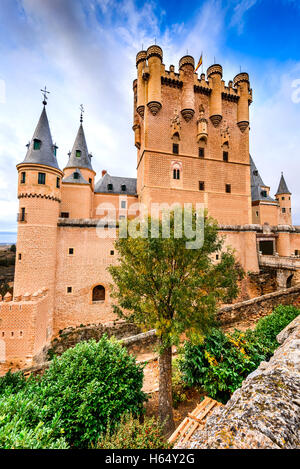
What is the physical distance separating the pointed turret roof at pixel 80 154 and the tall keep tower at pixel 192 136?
669cm

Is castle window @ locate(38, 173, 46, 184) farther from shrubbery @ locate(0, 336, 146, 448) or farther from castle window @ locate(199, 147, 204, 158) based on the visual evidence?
castle window @ locate(199, 147, 204, 158)

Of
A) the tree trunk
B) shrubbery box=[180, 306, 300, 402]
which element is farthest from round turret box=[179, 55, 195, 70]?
the tree trunk

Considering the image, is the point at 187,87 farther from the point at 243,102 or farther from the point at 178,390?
the point at 178,390

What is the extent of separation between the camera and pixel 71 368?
5.07 meters

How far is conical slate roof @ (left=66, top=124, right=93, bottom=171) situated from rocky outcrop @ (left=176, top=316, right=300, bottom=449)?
2337 cm

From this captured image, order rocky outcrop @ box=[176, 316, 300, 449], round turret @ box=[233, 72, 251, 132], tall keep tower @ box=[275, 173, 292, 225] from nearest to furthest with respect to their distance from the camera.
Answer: rocky outcrop @ box=[176, 316, 300, 449], round turret @ box=[233, 72, 251, 132], tall keep tower @ box=[275, 173, 292, 225]

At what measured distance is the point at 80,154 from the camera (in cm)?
2253

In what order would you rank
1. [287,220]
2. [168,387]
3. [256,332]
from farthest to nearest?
[287,220] → [256,332] → [168,387]

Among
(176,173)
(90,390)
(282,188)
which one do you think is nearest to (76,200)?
(176,173)

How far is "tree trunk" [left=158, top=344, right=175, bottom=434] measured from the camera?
17.9 ft

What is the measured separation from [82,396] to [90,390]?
20 centimetres
